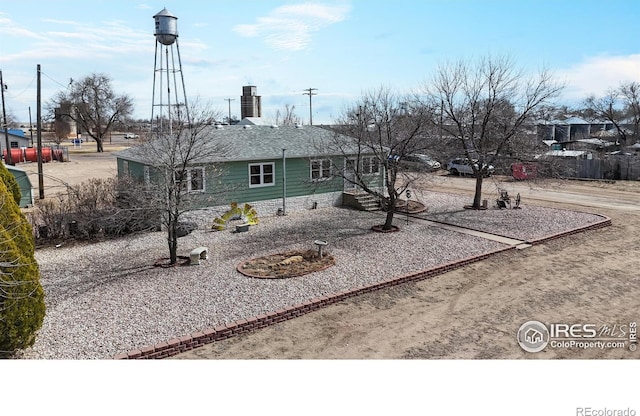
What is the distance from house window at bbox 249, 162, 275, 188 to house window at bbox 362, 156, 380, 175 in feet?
13.3

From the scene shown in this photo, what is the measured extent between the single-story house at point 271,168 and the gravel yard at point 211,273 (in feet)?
3.57

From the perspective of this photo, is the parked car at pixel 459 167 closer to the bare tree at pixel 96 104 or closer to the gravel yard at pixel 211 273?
the gravel yard at pixel 211 273

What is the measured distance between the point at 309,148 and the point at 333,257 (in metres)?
7.23

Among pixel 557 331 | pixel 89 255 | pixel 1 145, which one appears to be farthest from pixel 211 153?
pixel 1 145

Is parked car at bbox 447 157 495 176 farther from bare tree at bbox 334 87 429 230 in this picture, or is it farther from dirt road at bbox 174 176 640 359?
dirt road at bbox 174 176 640 359

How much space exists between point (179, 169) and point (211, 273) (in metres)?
3.25

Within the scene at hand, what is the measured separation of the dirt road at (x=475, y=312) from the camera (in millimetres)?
7328

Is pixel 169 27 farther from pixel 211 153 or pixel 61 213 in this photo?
pixel 61 213

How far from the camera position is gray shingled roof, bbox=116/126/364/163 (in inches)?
631

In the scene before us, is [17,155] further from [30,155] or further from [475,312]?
[475,312]

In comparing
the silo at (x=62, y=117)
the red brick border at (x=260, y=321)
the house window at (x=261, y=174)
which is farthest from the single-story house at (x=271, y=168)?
the silo at (x=62, y=117)

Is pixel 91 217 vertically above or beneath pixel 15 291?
above

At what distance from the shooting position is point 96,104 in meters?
53.0

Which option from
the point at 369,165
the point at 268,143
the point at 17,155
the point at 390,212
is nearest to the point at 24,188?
the point at 268,143
